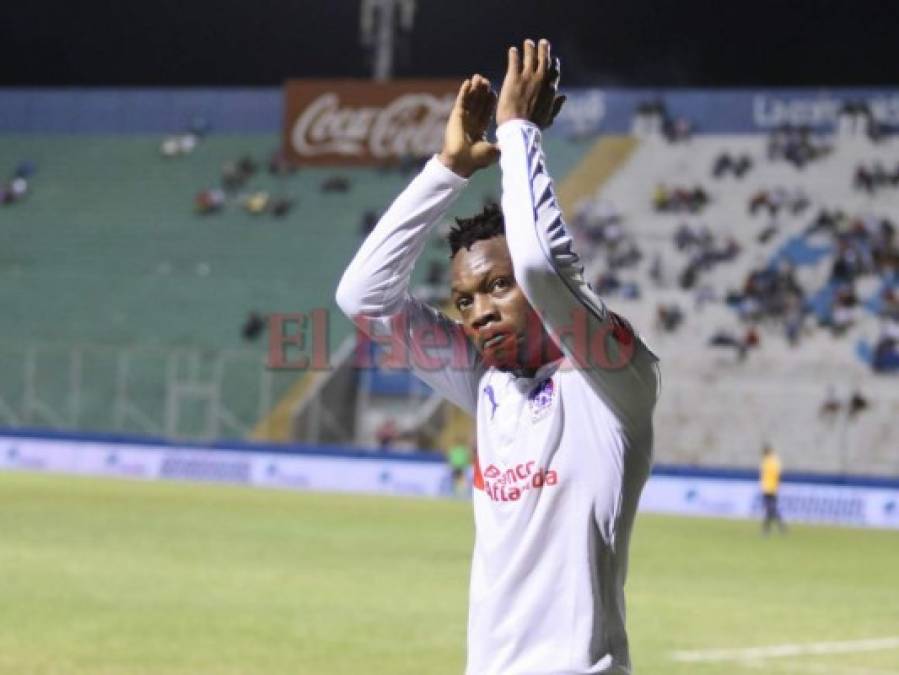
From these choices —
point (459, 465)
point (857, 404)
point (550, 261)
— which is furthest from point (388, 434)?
point (550, 261)

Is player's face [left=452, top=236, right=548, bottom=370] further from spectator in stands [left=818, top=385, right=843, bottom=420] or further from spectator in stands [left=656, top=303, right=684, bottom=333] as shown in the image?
spectator in stands [left=656, top=303, right=684, bottom=333]

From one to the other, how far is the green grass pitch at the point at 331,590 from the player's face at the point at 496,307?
943cm

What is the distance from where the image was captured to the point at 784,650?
52.5 feet

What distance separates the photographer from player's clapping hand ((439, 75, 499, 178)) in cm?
484

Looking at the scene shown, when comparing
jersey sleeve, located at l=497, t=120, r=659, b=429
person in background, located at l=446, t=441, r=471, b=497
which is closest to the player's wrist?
jersey sleeve, located at l=497, t=120, r=659, b=429

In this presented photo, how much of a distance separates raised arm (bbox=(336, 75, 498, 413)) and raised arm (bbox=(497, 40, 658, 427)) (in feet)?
0.72

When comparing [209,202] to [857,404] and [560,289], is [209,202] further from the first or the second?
[560,289]

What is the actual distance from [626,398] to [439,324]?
2.78 ft

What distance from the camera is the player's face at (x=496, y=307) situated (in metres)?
4.77

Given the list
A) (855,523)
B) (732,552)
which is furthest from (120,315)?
(732,552)

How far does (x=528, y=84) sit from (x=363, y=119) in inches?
2080

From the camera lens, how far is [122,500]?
34031mm

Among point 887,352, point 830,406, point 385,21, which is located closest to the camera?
point 830,406

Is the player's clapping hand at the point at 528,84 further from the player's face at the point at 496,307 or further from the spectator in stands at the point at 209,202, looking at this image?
the spectator in stands at the point at 209,202
